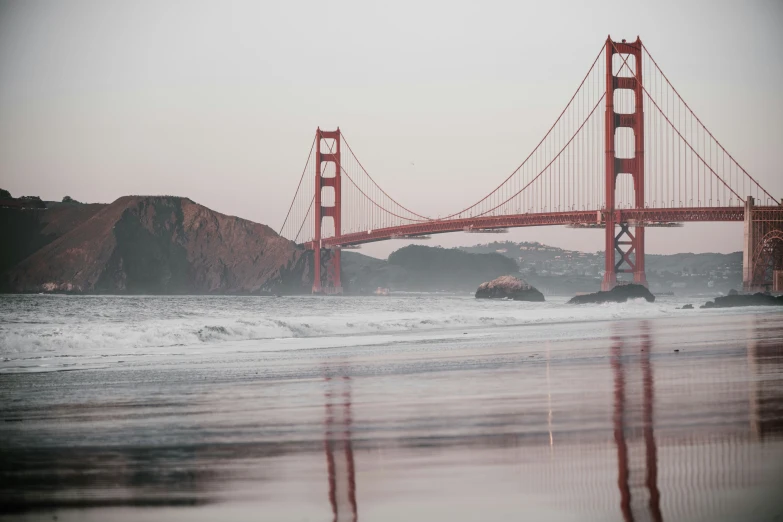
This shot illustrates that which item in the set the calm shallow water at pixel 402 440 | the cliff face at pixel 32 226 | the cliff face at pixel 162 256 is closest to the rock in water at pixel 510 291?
the cliff face at pixel 162 256

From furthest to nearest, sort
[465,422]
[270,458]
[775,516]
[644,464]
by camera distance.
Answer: [465,422]
[270,458]
[644,464]
[775,516]

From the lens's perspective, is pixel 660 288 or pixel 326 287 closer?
pixel 326 287

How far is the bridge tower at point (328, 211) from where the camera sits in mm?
87125

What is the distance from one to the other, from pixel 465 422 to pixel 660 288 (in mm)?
127683

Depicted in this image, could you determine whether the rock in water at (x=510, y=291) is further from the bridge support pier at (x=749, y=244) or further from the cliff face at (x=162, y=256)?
the cliff face at (x=162, y=256)

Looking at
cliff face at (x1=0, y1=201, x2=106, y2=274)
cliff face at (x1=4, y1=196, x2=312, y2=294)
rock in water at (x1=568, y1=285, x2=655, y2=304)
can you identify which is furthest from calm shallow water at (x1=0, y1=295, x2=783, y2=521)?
cliff face at (x1=0, y1=201, x2=106, y2=274)

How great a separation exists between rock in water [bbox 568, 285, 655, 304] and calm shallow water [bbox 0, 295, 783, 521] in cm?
4249

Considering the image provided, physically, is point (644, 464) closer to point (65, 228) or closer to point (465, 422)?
point (465, 422)

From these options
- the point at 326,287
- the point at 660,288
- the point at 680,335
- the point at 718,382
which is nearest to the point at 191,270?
the point at 326,287

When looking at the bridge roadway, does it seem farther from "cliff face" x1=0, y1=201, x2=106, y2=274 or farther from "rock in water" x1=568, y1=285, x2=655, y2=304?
"cliff face" x1=0, y1=201, x2=106, y2=274

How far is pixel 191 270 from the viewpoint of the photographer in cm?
12425

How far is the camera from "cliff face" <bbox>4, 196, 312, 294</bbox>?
109 metres

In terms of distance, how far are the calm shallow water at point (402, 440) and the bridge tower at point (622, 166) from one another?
159ft

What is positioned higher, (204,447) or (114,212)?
(114,212)
